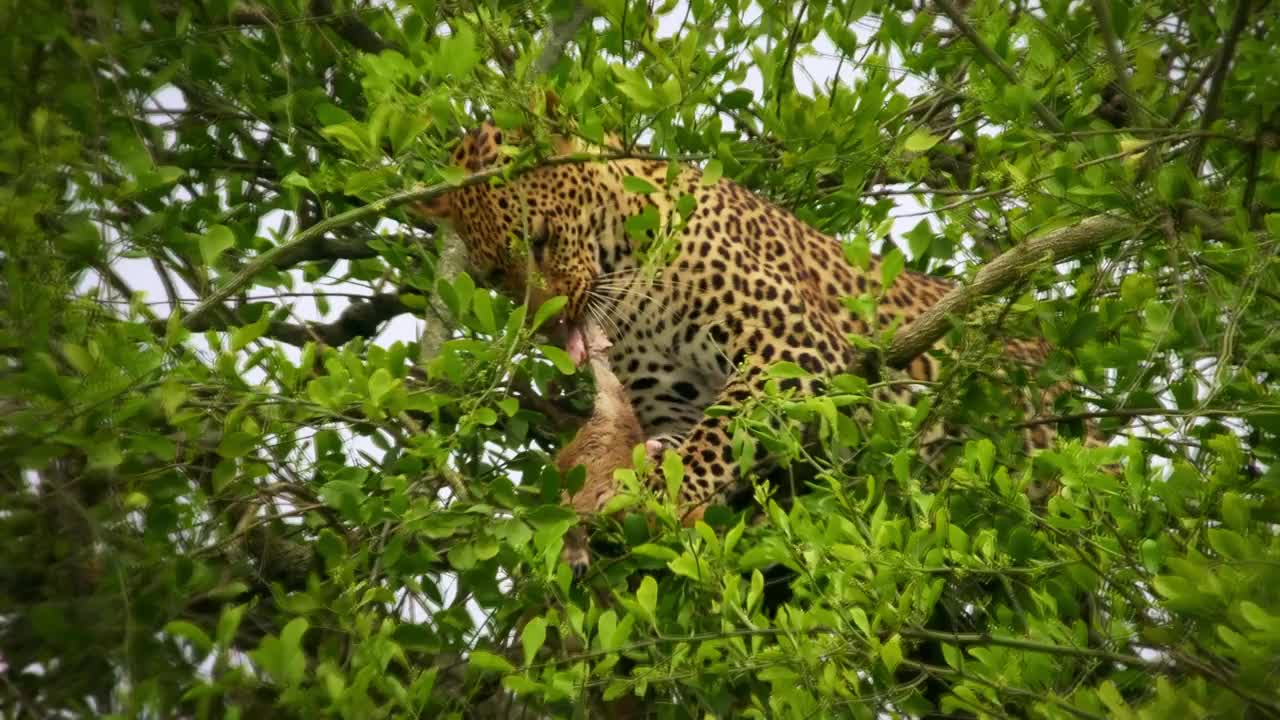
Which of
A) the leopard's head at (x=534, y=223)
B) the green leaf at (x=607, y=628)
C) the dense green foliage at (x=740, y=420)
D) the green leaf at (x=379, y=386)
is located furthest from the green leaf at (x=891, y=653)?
the leopard's head at (x=534, y=223)

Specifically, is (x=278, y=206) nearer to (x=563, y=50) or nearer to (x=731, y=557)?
(x=563, y=50)

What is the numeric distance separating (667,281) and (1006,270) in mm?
2031

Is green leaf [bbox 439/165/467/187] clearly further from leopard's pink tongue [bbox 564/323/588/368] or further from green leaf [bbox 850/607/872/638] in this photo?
green leaf [bbox 850/607/872/638]

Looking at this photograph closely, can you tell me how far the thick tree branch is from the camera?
15.2ft

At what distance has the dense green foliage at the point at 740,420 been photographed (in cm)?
338

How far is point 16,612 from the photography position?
253 centimetres

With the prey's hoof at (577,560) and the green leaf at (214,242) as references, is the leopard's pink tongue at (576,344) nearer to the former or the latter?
the prey's hoof at (577,560)

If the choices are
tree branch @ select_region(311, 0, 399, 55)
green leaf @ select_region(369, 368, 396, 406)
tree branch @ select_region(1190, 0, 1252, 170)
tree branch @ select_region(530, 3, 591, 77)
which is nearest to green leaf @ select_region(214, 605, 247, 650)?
green leaf @ select_region(369, 368, 396, 406)

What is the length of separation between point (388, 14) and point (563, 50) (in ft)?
2.05

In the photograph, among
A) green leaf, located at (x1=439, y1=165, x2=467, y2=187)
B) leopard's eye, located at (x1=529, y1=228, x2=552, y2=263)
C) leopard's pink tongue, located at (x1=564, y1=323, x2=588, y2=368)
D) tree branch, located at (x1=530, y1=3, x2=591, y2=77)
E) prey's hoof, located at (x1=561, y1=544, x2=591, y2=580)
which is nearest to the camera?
green leaf, located at (x1=439, y1=165, x2=467, y2=187)

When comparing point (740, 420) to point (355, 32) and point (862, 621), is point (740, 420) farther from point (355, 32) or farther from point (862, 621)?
point (355, 32)

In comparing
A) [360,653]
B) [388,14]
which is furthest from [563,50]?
[360,653]

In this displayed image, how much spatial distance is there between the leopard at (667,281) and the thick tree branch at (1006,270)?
4.17 ft

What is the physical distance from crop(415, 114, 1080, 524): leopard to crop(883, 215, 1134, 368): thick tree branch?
1.27 metres
